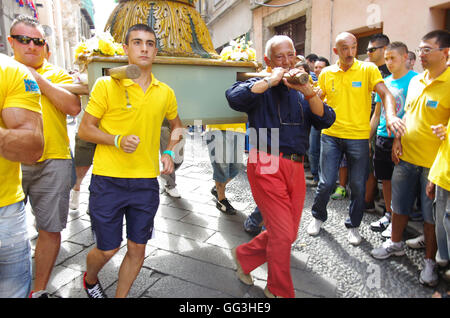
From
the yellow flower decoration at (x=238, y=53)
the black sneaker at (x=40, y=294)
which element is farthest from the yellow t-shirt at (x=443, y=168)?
the black sneaker at (x=40, y=294)

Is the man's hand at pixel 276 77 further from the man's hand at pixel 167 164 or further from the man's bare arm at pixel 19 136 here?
the man's bare arm at pixel 19 136

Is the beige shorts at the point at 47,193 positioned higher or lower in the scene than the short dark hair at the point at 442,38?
lower

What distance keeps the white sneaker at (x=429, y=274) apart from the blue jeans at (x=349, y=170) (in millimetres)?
742

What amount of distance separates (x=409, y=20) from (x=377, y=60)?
2.23m

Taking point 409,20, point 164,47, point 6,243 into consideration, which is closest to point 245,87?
point 164,47

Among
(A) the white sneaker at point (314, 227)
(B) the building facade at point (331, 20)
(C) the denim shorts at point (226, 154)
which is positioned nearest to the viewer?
(A) the white sneaker at point (314, 227)

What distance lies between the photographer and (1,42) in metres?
12.7

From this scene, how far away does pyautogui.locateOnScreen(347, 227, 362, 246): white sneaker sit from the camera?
3280 mm

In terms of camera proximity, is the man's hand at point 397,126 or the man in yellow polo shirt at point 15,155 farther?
the man's hand at point 397,126

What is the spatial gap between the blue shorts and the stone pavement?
565mm

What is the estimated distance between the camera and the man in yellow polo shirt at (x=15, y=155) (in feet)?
4.65

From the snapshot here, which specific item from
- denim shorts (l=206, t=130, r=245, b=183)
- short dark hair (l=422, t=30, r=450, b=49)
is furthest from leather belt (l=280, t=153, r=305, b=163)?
denim shorts (l=206, t=130, r=245, b=183)

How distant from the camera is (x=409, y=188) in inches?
114

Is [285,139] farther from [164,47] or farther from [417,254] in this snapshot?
[417,254]
